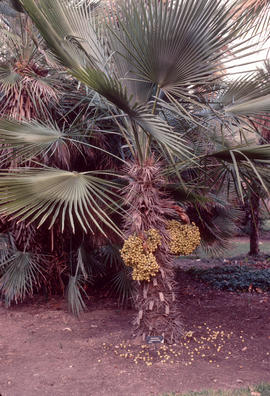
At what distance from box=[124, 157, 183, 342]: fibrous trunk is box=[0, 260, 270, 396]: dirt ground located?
0.83ft

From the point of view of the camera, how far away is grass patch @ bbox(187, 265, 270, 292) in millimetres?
8148

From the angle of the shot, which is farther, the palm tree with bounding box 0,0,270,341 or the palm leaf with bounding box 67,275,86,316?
the palm leaf with bounding box 67,275,86,316

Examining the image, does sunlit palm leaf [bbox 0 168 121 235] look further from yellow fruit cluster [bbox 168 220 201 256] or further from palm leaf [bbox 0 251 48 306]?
palm leaf [bbox 0 251 48 306]

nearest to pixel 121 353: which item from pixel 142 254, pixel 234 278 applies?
pixel 142 254

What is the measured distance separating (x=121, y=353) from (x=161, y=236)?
1423 mm

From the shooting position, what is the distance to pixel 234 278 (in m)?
8.67

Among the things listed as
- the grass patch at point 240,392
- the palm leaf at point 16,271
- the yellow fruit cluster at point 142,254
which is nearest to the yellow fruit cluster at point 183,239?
the yellow fruit cluster at point 142,254

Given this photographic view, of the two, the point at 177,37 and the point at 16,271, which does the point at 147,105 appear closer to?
the point at 177,37

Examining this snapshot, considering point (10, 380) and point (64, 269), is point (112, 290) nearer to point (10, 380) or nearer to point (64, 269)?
point (64, 269)

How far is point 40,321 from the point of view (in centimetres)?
638

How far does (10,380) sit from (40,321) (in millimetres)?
2168

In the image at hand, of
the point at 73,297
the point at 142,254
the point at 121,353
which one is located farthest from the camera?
the point at 73,297

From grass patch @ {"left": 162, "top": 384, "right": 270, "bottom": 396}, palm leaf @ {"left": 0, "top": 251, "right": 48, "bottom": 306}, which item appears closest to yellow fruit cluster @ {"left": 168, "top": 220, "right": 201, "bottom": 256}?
grass patch @ {"left": 162, "top": 384, "right": 270, "bottom": 396}

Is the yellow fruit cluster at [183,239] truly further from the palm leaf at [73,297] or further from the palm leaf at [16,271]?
the palm leaf at [16,271]
